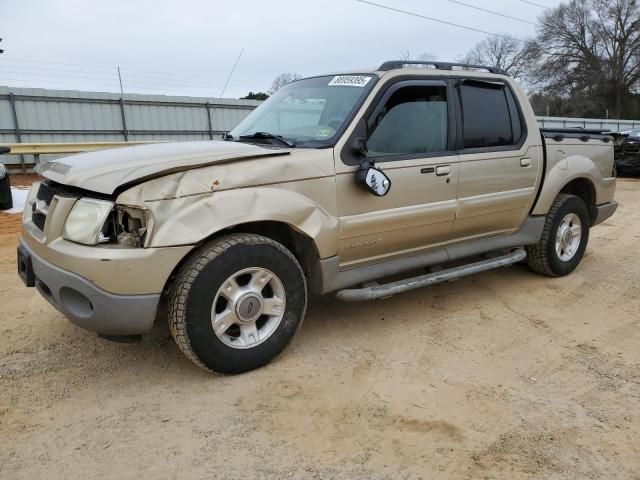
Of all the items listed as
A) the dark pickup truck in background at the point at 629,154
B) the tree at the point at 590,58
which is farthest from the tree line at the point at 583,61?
the dark pickup truck in background at the point at 629,154

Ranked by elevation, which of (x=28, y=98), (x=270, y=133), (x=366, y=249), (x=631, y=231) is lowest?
(x=631, y=231)

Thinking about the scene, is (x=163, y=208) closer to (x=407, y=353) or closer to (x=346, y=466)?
(x=346, y=466)

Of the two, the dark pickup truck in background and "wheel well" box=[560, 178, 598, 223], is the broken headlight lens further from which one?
the dark pickup truck in background

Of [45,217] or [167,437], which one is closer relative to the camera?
[167,437]

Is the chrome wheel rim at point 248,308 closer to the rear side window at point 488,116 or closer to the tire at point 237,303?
the tire at point 237,303

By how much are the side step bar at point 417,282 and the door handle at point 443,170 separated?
2.54 feet

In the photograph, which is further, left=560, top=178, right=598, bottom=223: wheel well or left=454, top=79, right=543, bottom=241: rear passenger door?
left=560, top=178, right=598, bottom=223: wheel well

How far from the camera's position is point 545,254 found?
16.4 ft

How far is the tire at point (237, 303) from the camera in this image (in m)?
Result: 2.91

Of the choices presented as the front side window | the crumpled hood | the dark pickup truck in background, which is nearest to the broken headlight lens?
the crumpled hood

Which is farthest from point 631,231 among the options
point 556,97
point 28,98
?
point 556,97

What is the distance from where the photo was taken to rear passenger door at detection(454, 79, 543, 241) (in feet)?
13.6

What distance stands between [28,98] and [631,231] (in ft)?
48.4

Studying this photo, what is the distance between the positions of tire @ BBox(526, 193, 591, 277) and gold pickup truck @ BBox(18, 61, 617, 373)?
0.09ft
